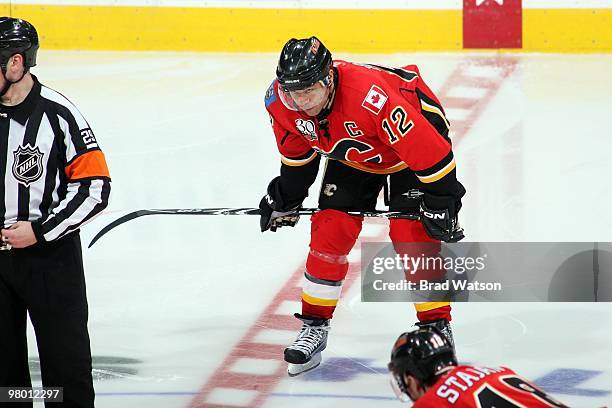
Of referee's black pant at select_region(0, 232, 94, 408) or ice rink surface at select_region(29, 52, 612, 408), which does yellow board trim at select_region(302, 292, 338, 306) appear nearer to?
ice rink surface at select_region(29, 52, 612, 408)

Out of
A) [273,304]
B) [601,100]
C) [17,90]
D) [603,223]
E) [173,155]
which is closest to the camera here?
[17,90]

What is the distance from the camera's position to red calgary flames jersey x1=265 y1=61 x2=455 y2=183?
361 cm

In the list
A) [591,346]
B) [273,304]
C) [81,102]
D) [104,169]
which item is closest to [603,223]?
[591,346]

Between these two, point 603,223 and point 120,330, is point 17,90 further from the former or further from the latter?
point 603,223

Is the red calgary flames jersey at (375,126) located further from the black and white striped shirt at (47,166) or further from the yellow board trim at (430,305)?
the black and white striped shirt at (47,166)

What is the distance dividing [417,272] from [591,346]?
26.8 inches

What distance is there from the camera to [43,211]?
10.4 feet

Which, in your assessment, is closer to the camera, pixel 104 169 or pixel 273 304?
pixel 104 169

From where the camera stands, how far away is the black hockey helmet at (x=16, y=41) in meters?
3.10

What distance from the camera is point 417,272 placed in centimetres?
392

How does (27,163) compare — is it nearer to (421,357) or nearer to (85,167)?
(85,167)

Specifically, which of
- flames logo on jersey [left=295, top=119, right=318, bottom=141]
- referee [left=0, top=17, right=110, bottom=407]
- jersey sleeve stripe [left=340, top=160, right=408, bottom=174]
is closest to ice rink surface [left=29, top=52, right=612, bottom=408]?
referee [left=0, top=17, right=110, bottom=407]

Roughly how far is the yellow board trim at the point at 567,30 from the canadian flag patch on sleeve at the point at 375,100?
446cm

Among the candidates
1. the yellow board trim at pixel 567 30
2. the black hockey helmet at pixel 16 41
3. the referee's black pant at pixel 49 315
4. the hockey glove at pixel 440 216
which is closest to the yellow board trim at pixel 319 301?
the hockey glove at pixel 440 216
